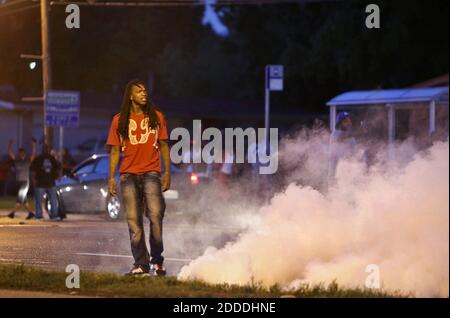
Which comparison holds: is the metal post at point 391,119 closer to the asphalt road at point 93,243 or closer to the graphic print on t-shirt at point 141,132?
the asphalt road at point 93,243

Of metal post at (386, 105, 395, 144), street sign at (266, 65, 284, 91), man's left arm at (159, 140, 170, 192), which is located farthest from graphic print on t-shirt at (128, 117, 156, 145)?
metal post at (386, 105, 395, 144)

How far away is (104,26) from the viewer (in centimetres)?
5444

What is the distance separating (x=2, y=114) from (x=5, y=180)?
42.2ft

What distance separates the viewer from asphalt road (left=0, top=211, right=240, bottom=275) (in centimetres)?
1274

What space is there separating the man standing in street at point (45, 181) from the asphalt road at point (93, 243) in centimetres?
124

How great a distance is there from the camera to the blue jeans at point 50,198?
22.7m

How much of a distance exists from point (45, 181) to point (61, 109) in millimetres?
4146

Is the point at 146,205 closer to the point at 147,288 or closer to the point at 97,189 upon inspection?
the point at 147,288

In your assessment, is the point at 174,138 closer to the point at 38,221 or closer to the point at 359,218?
the point at 38,221

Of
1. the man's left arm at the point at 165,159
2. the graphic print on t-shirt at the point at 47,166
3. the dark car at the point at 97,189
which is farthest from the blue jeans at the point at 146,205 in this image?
the graphic print on t-shirt at the point at 47,166

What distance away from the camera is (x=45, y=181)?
22.7m

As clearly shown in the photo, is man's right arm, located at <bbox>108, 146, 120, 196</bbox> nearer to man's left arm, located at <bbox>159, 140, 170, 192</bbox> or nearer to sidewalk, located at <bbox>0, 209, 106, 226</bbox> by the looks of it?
man's left arm, located at <bbox>159, 140, 170, 192</bbox>

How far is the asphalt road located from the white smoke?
164cm

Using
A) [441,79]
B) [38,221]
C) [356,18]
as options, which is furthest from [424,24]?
[38,221]
